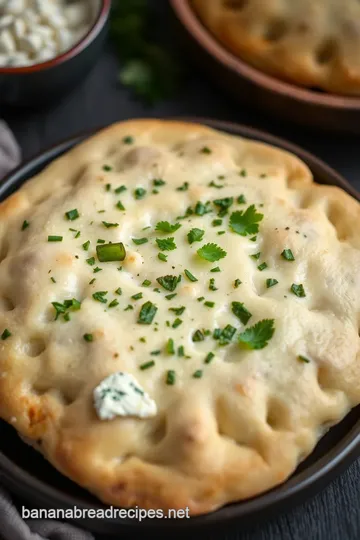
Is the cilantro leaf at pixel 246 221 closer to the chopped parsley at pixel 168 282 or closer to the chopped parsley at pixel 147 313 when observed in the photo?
the chopped parsley at pixel 168 282

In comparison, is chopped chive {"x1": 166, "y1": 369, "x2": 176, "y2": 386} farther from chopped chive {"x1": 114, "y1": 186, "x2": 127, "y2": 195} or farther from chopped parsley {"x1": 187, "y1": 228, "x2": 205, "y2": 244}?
chopped chive {"x1": 114, "y1": 186, "x2": 127, "y2": 195}

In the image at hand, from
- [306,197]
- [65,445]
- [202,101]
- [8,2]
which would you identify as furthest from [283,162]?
[8,2]

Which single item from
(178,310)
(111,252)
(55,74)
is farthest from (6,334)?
(55,74)

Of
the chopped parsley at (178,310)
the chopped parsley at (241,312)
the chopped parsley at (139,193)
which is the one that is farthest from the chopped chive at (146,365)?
the chopped parsley at (139,193)

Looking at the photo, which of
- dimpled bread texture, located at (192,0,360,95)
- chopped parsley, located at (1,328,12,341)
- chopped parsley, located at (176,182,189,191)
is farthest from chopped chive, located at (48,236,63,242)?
dimpled bread texture, located at (192,0,360,95)

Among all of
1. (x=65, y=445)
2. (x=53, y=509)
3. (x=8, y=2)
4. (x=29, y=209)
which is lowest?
(x=53, y=509)

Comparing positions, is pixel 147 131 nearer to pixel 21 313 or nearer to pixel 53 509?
pixel 21 313
